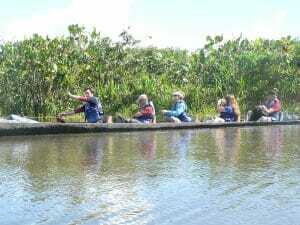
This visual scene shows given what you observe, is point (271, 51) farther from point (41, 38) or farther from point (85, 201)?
point (85, 201)

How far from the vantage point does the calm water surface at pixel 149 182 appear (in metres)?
7.48

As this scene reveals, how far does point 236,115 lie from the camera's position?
75.9 feet

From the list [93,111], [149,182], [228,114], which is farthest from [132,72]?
[149,182]

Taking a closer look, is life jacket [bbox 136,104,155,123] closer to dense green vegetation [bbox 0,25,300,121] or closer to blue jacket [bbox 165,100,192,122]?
blue jacket [bbox 165,100,192,122]

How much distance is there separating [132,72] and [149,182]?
1759 cm

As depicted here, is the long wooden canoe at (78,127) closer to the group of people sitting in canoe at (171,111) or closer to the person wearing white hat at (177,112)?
the group of people sitting in canoe at (171,111)

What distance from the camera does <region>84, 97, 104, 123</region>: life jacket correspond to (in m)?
20.1

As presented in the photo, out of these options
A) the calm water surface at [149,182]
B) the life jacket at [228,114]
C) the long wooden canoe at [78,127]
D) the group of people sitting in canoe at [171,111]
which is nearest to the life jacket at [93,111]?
the group of people sitting in canoe at [171,111]

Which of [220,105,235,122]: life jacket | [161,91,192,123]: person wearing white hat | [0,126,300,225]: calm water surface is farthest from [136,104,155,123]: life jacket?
[0,126,300,225]: calm water surface

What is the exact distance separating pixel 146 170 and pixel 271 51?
2241cm

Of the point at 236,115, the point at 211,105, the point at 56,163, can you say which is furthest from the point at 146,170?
the point at 211,105

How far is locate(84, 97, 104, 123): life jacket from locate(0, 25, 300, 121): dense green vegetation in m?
4.17

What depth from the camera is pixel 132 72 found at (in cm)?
2712

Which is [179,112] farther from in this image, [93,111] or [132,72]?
[132,72]
